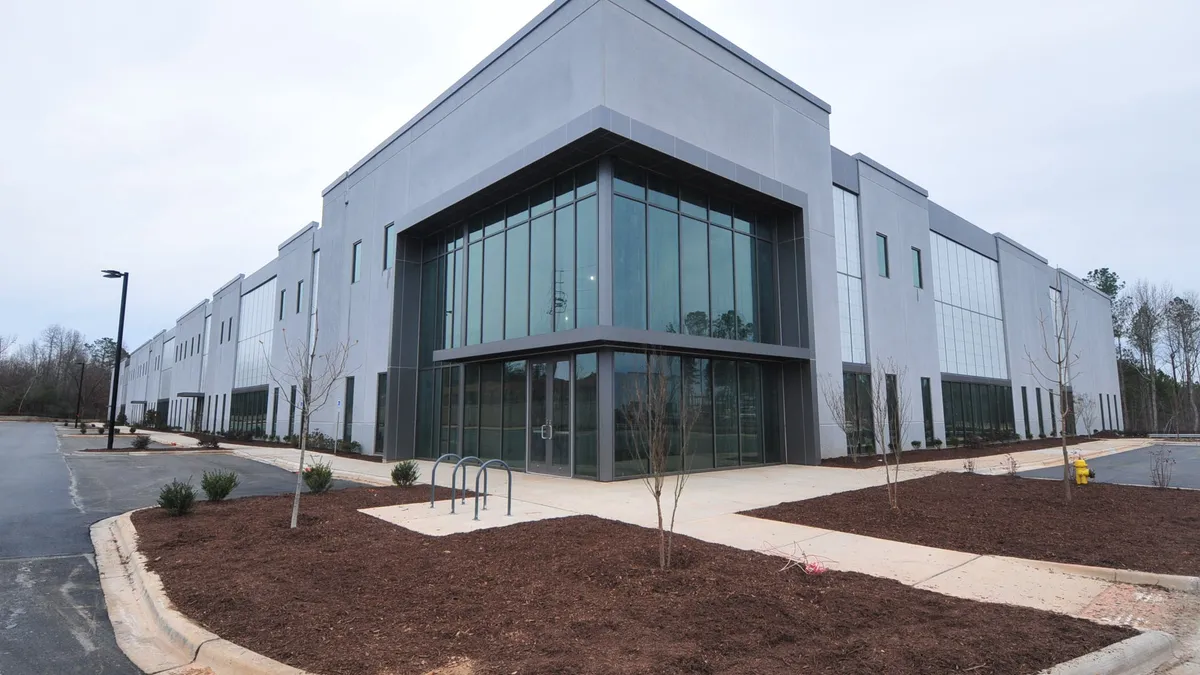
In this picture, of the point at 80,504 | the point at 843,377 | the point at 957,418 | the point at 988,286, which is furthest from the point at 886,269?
the point at 80,504

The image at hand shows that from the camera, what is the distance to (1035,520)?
30.8 ft

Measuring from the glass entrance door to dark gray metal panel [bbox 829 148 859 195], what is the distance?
46.3 ft

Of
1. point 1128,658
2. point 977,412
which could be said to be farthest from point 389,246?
point 977,412

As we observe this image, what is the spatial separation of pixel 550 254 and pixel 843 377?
11.8m

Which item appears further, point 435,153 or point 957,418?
point 957,418

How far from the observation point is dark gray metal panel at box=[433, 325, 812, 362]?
14492mm

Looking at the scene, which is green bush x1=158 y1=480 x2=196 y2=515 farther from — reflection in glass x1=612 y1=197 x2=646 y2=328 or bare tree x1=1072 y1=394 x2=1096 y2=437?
bare tree x1=1072 y1=394 x2=1096 y2=437

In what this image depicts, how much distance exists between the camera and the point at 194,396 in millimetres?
53906

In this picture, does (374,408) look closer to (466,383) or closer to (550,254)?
(466,383)

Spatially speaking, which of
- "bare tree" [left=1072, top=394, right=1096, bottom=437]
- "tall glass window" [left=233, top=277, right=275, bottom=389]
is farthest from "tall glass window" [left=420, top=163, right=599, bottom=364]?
"bare tree" [left=1072, top=394, right=1096, bottom=437]

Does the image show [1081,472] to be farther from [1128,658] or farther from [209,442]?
[209,442]

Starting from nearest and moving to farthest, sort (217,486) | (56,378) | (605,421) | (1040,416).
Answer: (217,486), (605,421), (1040,416), (56,378)

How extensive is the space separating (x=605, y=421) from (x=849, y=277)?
43.9ft

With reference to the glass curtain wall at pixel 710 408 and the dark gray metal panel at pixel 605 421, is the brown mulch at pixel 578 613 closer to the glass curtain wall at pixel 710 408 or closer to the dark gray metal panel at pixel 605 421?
the dark gray metal panel at pixel 605 421
